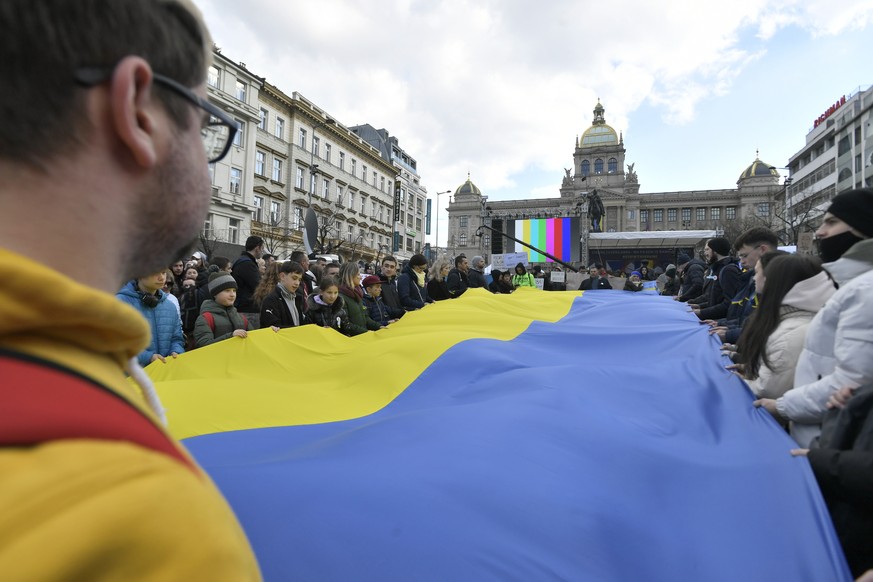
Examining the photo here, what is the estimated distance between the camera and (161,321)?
4301mm

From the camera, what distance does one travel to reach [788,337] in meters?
2.86

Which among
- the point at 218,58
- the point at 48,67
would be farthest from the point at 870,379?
the point at 218,58

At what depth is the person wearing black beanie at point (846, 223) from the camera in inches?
121

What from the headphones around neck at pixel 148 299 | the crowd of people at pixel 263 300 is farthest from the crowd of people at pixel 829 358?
the headphones around neck at pixel 148 299

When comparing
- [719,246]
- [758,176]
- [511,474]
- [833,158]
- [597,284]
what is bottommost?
[511,474]

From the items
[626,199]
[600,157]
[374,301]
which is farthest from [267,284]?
[600,157]

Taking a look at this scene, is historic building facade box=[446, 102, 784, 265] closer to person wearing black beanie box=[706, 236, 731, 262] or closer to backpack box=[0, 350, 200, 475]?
person wearing black beanie box=[706, 236, 731, 262]

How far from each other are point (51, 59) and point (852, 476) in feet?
7.81

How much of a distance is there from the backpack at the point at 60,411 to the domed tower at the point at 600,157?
84.9 m

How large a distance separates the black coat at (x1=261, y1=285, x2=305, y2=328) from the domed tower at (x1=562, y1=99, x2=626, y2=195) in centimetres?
8091

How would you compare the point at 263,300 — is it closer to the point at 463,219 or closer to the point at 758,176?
the point at 463,219

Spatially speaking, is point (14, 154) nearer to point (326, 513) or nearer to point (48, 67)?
point (48, 67)

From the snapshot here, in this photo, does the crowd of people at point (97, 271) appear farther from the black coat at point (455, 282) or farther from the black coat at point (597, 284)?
the black coat at point (597, 284)

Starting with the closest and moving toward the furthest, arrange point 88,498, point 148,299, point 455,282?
point 88,498 < point 148,299 < point 455,282
